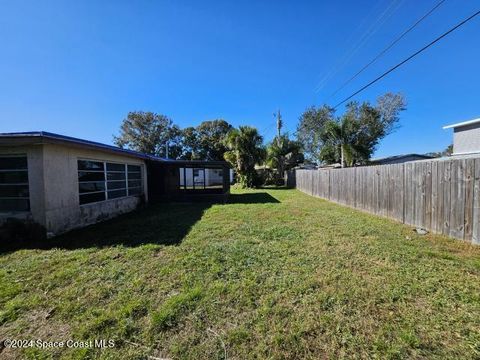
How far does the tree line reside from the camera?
1994cm

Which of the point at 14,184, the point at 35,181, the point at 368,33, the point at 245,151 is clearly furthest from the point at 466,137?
the point at 14,184

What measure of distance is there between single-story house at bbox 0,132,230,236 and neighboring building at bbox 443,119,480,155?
1587 centimetres

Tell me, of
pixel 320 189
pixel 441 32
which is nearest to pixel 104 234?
pixel 441 32

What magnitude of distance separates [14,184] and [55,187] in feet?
3.38

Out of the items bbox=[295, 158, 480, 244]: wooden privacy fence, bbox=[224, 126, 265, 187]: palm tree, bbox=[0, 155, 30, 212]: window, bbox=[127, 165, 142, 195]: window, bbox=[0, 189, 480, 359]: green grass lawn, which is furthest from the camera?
bbox=[224, 126, 265, 187]: palm tree

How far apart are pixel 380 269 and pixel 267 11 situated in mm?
9328

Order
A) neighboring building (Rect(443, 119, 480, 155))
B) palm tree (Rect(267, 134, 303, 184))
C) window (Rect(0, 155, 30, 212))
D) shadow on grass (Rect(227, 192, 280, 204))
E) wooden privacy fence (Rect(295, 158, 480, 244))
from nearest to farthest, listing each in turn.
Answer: wooden privacy fence (Rect(295, 158, 480, 244))
window (Rect(0, 155, 30, 212))
neighboring building (Rect(443, 119, 480, 155))
shadow on grass (Rect(227, 192, 280, 204))
palm tree (Rect(267, 134, 303, 184))

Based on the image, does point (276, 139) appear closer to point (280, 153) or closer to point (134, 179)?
point (280, 153)

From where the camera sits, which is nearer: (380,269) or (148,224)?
(380,269)

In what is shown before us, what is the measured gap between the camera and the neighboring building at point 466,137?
11.0 m

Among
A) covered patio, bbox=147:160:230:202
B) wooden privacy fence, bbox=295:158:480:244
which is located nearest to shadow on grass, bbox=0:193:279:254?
covered patio, bbox=147:160:230:202

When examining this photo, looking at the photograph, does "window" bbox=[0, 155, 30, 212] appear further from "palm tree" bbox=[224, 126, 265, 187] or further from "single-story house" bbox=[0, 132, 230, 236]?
"palm tree" bbox=[224, 126, 265, 187]

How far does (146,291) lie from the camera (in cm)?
318

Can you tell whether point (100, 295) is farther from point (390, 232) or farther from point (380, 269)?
point (390, 232)
